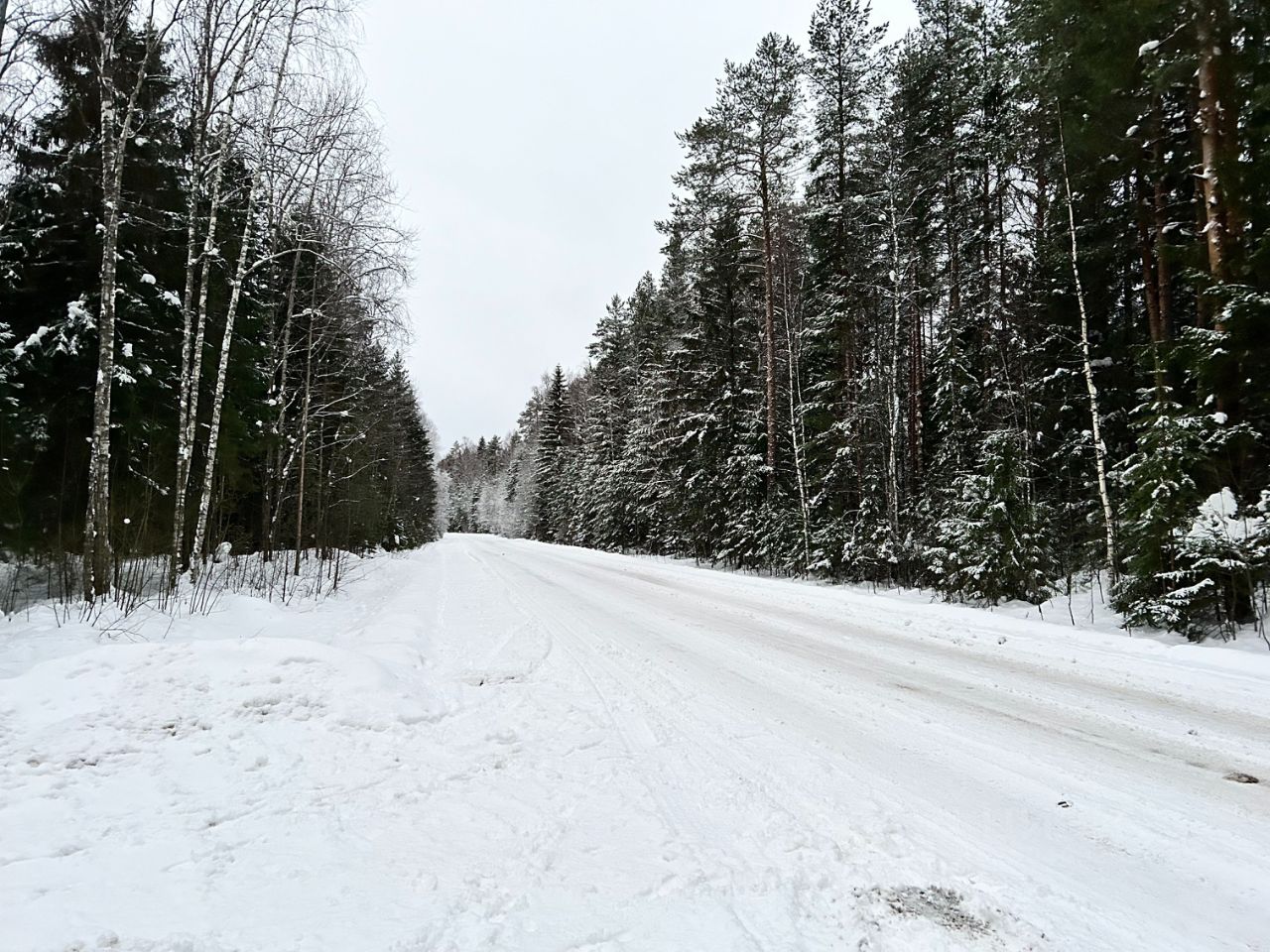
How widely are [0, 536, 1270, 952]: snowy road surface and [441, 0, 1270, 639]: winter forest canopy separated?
361cm

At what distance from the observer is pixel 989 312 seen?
48.2 feet

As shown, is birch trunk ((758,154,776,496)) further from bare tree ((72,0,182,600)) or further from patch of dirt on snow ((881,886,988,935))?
patch of dirt on snow ((881,886,988,935))

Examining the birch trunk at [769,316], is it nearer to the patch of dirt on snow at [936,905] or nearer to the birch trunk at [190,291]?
the birch trunk at [190,291]

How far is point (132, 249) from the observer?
36.1 feet

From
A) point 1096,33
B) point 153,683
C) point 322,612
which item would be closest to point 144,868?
point 153,683

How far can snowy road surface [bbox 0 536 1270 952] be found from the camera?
87.6 inches

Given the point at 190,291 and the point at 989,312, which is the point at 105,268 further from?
the point at 989,312

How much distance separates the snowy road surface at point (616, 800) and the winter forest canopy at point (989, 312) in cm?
361

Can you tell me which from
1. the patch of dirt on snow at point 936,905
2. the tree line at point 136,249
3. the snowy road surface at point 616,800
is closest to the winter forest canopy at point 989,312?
the snowy road surface at point 616,800

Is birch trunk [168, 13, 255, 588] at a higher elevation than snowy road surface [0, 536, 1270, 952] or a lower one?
higher

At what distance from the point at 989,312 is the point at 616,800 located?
15.7 m

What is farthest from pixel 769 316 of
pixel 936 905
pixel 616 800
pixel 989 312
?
pixel 936 905

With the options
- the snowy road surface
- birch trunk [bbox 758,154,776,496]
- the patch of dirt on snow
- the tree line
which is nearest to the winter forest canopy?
birch trunk [bbox 758,154,776,496]

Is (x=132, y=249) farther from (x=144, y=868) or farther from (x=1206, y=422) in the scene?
(x=1206, y=422)
